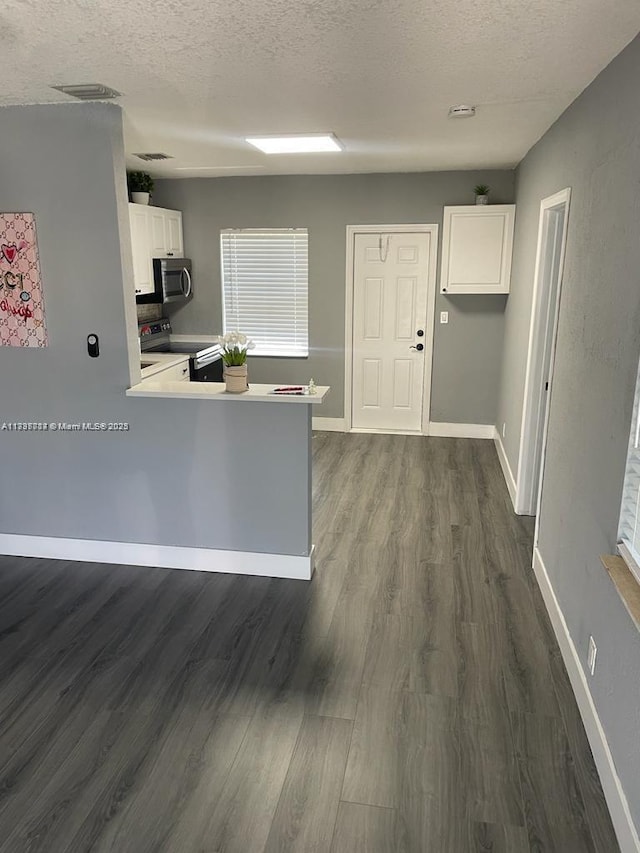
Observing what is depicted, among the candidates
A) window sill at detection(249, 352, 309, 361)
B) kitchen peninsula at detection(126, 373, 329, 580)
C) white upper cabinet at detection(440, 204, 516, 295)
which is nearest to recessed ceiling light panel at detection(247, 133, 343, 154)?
white upper cabinet at detection(440, 204, 516, 295)

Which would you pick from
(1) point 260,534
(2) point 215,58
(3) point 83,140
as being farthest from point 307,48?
(1) point 260,534

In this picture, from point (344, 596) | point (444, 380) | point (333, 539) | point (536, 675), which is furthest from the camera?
point (444, 380)

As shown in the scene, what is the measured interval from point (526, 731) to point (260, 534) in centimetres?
172

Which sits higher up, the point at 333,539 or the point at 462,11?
the point at 462,11

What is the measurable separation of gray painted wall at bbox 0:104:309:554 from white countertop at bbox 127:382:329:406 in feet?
0.18

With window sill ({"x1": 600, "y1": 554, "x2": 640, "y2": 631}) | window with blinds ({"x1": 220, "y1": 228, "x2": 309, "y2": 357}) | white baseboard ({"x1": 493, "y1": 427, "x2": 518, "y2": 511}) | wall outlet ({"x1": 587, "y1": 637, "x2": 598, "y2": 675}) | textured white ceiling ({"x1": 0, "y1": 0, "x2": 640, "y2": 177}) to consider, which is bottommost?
white baseboard ({"x1": 493, "y1": 427, "x2": 518, "y2": 511})

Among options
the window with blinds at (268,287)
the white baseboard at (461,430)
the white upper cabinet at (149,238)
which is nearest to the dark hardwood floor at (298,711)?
the white baseboard at (461,430)

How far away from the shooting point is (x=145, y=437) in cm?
349

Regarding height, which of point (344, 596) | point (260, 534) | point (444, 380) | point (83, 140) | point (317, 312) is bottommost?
point (344, 596)

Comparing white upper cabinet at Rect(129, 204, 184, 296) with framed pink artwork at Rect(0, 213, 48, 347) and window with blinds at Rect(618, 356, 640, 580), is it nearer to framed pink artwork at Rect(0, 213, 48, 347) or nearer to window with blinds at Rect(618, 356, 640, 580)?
framed pink artwork at Rect(0, 213, 48, 347)

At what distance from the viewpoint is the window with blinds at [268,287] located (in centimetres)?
610

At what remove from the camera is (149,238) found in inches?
210

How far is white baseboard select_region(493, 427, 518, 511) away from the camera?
456 cm

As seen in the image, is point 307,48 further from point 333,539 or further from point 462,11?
point 333,539
